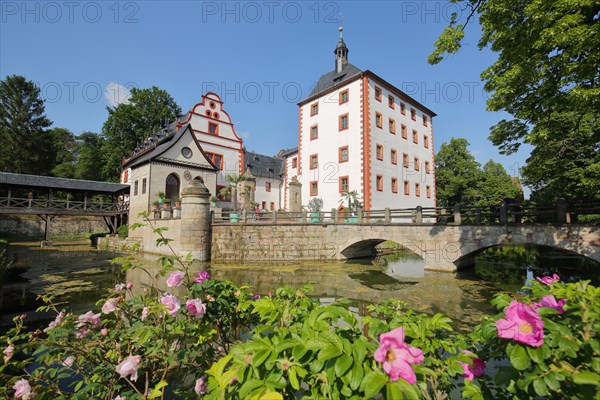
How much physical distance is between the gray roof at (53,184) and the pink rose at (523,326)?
101 feet

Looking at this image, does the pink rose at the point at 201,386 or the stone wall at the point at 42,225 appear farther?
the stone wall at the point at 42,225

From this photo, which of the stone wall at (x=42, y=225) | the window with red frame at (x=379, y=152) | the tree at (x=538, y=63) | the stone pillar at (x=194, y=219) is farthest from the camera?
the stone wall at (x=42, y=225)

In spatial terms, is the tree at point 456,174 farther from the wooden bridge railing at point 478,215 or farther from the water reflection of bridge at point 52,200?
the water reflection of bridge at point 52,200

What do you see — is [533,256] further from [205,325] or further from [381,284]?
[205,325]

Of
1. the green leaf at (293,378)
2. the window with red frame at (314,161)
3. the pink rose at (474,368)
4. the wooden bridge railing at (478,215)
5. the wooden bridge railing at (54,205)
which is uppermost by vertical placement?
the window with red frame at (314,161)

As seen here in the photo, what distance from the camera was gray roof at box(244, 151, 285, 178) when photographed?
35.9m

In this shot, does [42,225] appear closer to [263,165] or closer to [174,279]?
[263,165]

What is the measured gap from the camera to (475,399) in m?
1.52

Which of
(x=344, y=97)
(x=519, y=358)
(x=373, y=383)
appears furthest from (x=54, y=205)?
(x=519, y=358)

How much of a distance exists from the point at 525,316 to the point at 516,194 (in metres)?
43.6

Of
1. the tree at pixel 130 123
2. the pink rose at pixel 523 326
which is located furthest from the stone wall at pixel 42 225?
the pink rose at pixel 523 326

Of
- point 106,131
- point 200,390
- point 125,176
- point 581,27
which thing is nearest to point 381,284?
point 581,27

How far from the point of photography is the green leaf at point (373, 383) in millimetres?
958

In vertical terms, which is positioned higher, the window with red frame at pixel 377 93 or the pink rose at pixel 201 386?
the window with red frame at pixel 377 93
